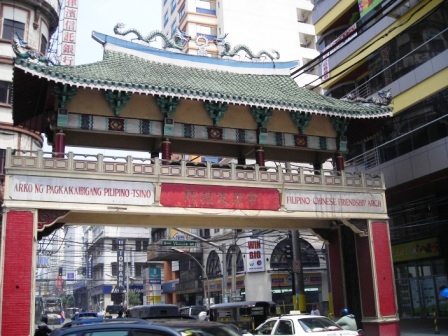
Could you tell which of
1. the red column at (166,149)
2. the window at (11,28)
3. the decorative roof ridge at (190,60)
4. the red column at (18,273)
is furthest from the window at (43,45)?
the red column at (18,273)

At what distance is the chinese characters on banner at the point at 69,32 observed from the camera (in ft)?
121

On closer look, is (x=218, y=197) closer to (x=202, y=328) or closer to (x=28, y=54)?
(x=28, y=54)

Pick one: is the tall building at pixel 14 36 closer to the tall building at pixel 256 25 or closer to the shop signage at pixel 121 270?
the tall building at pixel 256 25

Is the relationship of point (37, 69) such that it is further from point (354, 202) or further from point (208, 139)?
point (354, 202)

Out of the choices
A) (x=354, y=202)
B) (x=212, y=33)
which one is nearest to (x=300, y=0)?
(x=212, y=33)

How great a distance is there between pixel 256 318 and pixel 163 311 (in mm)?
5522

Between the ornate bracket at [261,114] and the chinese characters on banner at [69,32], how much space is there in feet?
64.9

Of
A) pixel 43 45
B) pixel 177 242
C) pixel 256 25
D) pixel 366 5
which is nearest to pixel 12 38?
pixel 43 45

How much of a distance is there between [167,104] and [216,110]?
2086 mm

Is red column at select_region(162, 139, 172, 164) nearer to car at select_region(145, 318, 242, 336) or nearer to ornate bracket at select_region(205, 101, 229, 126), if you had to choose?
ornate bracket at select_region(205, 101, 229, 126)

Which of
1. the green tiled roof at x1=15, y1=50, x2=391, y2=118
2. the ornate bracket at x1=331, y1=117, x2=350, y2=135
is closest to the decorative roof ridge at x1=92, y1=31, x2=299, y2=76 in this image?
the green tiled roof at x1=15, y1=50, x2=391, y2=118

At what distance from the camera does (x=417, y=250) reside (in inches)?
1146

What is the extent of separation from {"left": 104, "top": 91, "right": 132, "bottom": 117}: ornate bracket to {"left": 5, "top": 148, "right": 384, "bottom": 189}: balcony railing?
7.56ft

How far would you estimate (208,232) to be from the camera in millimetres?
53375
